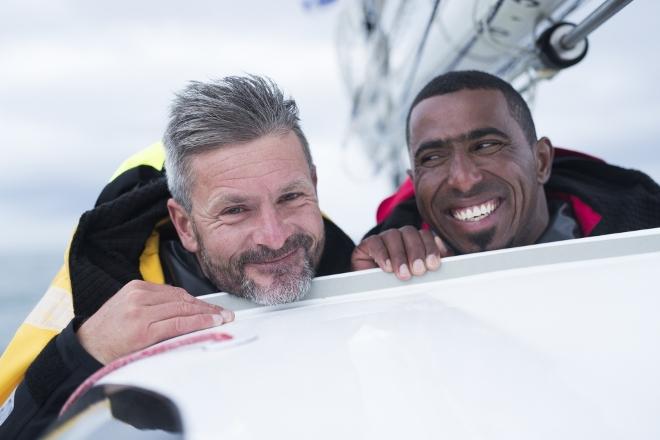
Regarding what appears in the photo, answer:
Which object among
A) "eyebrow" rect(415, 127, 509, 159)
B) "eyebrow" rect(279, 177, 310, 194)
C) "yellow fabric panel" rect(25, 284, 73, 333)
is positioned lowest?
"yellow fabric panel" rect(25, 284, 73, 333)

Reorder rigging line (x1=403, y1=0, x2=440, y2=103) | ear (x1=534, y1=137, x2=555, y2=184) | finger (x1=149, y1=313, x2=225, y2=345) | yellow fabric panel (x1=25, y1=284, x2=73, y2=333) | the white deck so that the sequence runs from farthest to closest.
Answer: rigging line (x1=403, y1=0, x2=440, y2=103), ear (x1=534, y1=137, x2=555, y2=184), yellow fabric panel (x1=25, y1=284, x2=73, y2=333), finger (x1=149, y1=313, x2=225, y2=345), the white deck

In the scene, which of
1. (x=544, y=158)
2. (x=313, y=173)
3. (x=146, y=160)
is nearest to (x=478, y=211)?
(x=544, y=158)

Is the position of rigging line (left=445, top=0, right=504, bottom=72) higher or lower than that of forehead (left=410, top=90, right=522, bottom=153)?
higher

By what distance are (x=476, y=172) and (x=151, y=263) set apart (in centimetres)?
71

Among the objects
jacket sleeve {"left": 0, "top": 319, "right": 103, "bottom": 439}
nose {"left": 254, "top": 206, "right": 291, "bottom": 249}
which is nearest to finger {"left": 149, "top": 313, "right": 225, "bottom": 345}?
jacket sleeve {"left": 0, "top": 319, "right": 103, "bottom": 439}

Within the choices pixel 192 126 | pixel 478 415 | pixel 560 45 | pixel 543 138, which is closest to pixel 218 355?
pixel 478 415

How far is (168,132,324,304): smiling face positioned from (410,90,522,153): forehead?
1.45 ft

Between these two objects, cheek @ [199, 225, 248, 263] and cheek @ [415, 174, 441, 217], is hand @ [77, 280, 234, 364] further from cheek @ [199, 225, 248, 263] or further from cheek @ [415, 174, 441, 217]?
cheek @ [415, 174, 441, 217]

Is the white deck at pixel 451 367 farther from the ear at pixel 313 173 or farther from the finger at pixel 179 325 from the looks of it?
the ear at pixel 313 173

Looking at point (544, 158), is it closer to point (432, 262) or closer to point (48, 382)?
point (432, 262)

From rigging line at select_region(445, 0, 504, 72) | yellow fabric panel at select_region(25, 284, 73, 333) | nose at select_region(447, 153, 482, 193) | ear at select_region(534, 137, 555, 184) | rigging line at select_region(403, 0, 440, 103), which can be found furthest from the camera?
rigging line at select_region(403, 0, 440, 103)

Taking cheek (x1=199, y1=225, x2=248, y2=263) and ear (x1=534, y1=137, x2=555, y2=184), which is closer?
cheek (x1=199, y1=225, x2=248, y2=263)

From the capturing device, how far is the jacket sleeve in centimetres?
84

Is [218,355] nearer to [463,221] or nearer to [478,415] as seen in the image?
[478,415]
